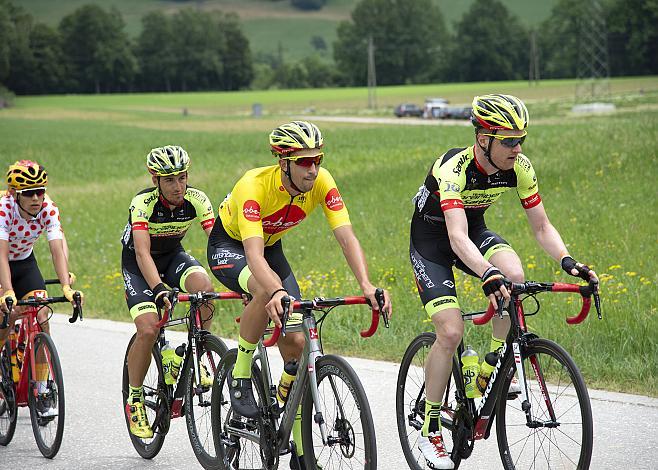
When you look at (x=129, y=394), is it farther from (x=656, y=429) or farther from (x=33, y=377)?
(x=656, y=429)

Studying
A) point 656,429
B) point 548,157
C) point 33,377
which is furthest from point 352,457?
point 548,157

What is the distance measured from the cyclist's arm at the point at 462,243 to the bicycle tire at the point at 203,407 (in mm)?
1703

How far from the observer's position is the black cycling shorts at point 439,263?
18.5 ft

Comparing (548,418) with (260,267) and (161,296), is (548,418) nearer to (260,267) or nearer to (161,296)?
(260,267)

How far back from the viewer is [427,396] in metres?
5.65

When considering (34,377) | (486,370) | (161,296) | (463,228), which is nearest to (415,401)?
(486,370)

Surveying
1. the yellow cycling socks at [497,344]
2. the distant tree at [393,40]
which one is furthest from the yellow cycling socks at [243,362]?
the distant tree at [393,40]

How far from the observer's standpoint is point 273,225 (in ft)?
19.7

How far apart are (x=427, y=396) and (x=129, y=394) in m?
2.31

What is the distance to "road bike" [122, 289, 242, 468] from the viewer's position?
6.32m

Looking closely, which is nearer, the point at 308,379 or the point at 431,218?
the point at 308,379

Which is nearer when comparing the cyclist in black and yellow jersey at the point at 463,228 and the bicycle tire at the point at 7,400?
the cyclist in black and yellow jersey at the point at 463,228

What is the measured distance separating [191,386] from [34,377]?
1.36 m

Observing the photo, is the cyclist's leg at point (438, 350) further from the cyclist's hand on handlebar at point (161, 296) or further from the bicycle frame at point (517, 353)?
the cyclist's hand on handlebar at point (161, 296)
